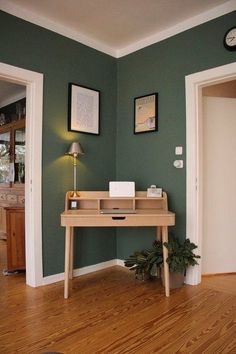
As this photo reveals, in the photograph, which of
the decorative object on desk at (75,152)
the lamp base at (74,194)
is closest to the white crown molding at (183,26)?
the decorative object on desk at (75,152)

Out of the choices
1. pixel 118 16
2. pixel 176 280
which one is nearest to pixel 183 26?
pixel 118 16

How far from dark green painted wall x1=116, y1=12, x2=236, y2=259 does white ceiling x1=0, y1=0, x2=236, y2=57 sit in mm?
101

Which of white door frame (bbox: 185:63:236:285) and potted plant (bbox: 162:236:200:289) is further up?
white door frame (bbox: 185:63:236:285)

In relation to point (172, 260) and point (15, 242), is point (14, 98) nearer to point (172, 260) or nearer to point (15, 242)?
point (15, 242)

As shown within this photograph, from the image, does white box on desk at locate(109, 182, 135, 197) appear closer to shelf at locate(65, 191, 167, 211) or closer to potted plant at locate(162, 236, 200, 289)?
shelf at locate(65, 191, 167, 211)

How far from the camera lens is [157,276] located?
2.86 m

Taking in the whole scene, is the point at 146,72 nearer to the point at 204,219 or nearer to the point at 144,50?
the point at 144,50

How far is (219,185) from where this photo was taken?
306cm

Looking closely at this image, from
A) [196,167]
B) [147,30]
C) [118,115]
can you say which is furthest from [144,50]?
[196,167]

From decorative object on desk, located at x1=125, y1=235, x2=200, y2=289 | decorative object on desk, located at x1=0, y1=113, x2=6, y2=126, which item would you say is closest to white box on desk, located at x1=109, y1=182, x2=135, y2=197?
decorative object on desk, located at x1=125, y1=235, x2=200, y2=289

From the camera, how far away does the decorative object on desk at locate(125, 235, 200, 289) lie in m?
2.54

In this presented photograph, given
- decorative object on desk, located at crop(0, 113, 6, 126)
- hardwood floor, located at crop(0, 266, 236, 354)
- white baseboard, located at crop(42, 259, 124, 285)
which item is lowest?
hardwood floor, located at crop(0, 266, 236, 354)

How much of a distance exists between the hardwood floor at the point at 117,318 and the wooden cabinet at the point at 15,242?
243 millimetres

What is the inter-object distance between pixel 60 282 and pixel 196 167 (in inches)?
70.6
